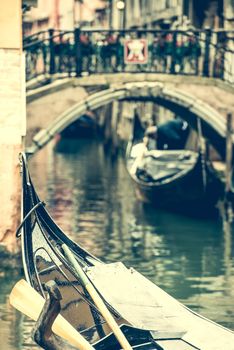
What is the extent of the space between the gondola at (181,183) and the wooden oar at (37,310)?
9.32 metres

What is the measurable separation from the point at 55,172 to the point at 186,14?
11.4ft

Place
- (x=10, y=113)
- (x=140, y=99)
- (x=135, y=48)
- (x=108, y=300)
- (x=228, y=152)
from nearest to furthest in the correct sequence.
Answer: (x=108, y=300) < (x=10, y=113) < (x=135, y=48) < (x=140, y=99) < (x=228, y=152)

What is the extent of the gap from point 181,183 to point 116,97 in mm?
1722

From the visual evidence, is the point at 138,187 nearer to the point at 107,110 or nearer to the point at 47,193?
the point at 47,193

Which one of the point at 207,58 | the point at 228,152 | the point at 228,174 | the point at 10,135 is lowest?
the point at 228,174

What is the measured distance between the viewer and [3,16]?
488 inches

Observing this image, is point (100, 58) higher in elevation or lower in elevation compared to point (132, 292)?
higher

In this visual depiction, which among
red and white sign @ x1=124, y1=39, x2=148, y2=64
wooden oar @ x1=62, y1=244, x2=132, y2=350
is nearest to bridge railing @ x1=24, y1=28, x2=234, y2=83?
red and white sign @ x1=124, y1=39, x2=148, y2=64

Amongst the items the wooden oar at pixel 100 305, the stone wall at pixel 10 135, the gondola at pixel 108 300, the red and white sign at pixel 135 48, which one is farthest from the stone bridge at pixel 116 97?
the wooden oar at pixel 100 305

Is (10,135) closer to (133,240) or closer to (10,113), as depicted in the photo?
(10,113)

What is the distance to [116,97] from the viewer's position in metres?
17.2

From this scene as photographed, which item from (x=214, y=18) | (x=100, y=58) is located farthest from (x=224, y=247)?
(x=214, y=18)

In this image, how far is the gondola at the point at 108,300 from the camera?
878 centimetres

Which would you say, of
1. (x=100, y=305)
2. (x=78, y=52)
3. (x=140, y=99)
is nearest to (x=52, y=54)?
(x=78, y=52)
